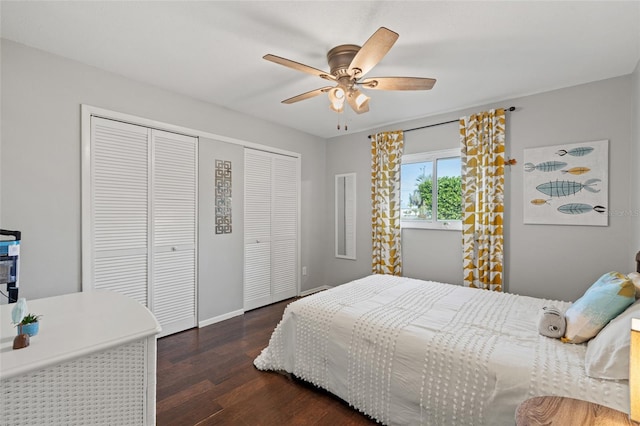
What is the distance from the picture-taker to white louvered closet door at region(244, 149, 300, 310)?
3.83 metres

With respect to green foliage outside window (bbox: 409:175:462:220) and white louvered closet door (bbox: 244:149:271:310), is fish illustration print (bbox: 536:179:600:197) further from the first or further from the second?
white louvered closet door (bbox: 244:149:271:310)

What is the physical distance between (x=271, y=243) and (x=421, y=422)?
2.87 metres

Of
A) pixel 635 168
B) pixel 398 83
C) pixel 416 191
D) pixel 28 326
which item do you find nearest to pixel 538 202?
pixel 635 168

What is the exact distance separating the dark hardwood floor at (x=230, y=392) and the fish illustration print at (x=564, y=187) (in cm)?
278

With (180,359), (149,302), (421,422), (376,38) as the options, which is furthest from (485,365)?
(149,302)

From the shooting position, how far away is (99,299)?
161 cm

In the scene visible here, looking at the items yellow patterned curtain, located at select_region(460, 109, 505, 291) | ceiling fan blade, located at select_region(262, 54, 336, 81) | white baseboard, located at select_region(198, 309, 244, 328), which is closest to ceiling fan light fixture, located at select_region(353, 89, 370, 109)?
ceiling fan blade, located at select_region(262, 54, 336, 81)

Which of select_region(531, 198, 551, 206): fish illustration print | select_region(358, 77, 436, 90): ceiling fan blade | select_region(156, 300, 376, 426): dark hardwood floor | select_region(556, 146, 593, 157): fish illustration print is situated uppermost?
select_region(358, 77, 436, 90): ceiling fan blade

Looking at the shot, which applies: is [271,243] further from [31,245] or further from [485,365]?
[485,365]

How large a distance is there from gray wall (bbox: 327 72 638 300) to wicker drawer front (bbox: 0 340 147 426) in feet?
11.0

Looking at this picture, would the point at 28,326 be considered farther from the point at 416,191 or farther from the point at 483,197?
the point at 416,191

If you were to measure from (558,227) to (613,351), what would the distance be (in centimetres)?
202

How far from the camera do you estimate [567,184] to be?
2873 mm

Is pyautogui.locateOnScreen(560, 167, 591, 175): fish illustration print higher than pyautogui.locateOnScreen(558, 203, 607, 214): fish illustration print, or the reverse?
pyautogui.locateOnScreen(560, 167, 591, 175): fish illustration print
